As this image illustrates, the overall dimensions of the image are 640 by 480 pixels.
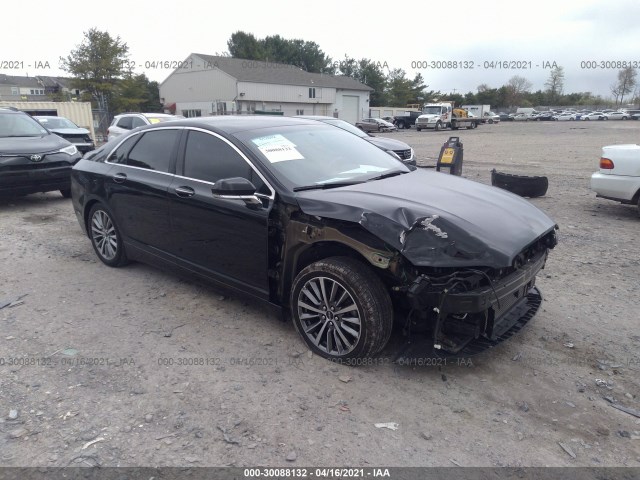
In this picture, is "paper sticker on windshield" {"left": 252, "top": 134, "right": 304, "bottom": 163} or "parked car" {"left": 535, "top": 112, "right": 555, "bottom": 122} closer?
"paper sticker on windshield" {"left": 252, "top": 134, "right": 304, "bottom": 163}

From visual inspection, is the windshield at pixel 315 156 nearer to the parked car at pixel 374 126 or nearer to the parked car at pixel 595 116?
the parked car at pixel 374 126

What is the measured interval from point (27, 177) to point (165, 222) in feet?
16.6

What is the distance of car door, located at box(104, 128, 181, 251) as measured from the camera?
4469mm

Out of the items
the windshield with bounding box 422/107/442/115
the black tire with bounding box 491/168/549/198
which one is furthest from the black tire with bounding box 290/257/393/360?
the windshield with bounding box 422/107/442/115

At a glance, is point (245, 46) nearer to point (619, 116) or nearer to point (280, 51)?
point (280, 51)

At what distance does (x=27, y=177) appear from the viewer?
8.03 m

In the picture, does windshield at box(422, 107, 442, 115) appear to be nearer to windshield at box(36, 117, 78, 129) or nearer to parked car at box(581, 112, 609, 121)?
windshield at box(36, 117, 78, 129)

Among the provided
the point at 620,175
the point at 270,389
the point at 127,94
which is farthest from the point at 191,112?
the point at 270,389

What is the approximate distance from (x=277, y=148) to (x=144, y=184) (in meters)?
1.52

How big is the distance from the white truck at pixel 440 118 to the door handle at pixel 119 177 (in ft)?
135

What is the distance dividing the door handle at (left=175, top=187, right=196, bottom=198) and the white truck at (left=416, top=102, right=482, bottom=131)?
137 feet

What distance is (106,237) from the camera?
538 centimetres

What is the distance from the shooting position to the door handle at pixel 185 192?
4.12 metres

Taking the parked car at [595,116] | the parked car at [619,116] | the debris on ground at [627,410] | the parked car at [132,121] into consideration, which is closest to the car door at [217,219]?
the debris on ground at [627,410]
